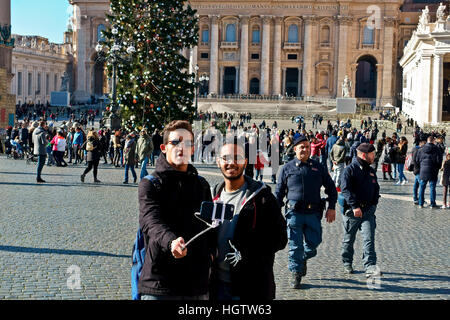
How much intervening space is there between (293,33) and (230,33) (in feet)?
22.0

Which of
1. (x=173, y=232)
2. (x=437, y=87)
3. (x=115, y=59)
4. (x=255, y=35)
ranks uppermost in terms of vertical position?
(x=255, y=35)

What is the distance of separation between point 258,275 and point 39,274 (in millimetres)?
3354

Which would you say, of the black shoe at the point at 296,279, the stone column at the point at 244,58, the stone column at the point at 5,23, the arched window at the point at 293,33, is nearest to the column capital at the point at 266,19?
the stone column at the point at 244,58

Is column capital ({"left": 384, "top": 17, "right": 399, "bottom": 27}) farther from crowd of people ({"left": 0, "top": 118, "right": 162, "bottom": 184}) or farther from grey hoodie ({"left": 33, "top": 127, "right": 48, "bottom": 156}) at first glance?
grey hoodie ({"left": 33, "top": 127, "right": 48, "bottom": 156})

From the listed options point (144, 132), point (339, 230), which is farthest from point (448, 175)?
point (144, 132)

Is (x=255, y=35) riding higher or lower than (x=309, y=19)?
lower

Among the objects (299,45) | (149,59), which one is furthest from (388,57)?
(149,59)

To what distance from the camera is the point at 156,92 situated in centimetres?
2239

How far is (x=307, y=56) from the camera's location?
7231 cm

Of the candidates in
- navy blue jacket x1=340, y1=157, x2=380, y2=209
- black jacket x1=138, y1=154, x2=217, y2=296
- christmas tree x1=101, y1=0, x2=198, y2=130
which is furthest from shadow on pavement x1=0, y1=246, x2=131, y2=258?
christmas tree x1=101, y1=0, x2=198, y2=130

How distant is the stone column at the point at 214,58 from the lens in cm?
7331

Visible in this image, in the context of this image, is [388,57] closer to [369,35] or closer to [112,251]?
[369,35]

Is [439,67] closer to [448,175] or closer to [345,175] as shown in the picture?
[448,175]

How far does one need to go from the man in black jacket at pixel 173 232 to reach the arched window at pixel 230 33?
71.6 metres
